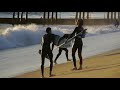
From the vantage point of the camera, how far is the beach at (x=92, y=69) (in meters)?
11.6

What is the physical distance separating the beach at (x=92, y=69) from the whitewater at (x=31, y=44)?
13 cm

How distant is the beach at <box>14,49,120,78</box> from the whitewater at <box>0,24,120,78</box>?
131 mm

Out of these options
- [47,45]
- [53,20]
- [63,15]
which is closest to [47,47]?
[47,45]

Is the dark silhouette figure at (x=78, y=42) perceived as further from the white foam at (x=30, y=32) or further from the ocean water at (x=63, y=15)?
the ocean water at (x=63, y=15)

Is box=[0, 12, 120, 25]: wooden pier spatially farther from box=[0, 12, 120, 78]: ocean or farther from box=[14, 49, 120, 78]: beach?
box=[14, 49, 120, 78]: beach

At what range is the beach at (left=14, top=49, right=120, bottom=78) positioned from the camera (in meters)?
11.6

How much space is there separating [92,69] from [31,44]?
4.70 ft

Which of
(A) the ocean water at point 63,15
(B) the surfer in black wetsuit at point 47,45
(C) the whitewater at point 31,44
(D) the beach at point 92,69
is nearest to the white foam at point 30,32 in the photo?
(C) the whitewater at point 31,44

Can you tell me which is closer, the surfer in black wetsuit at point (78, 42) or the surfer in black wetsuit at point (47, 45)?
the surfer in black wetsuit at point (47, 45)

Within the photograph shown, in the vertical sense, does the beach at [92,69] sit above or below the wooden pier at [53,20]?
below

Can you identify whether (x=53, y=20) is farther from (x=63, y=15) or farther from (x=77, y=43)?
(x=77, y=43)

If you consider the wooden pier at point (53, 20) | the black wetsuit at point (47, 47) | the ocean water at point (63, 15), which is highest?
the ocean water at point (63, 15)
